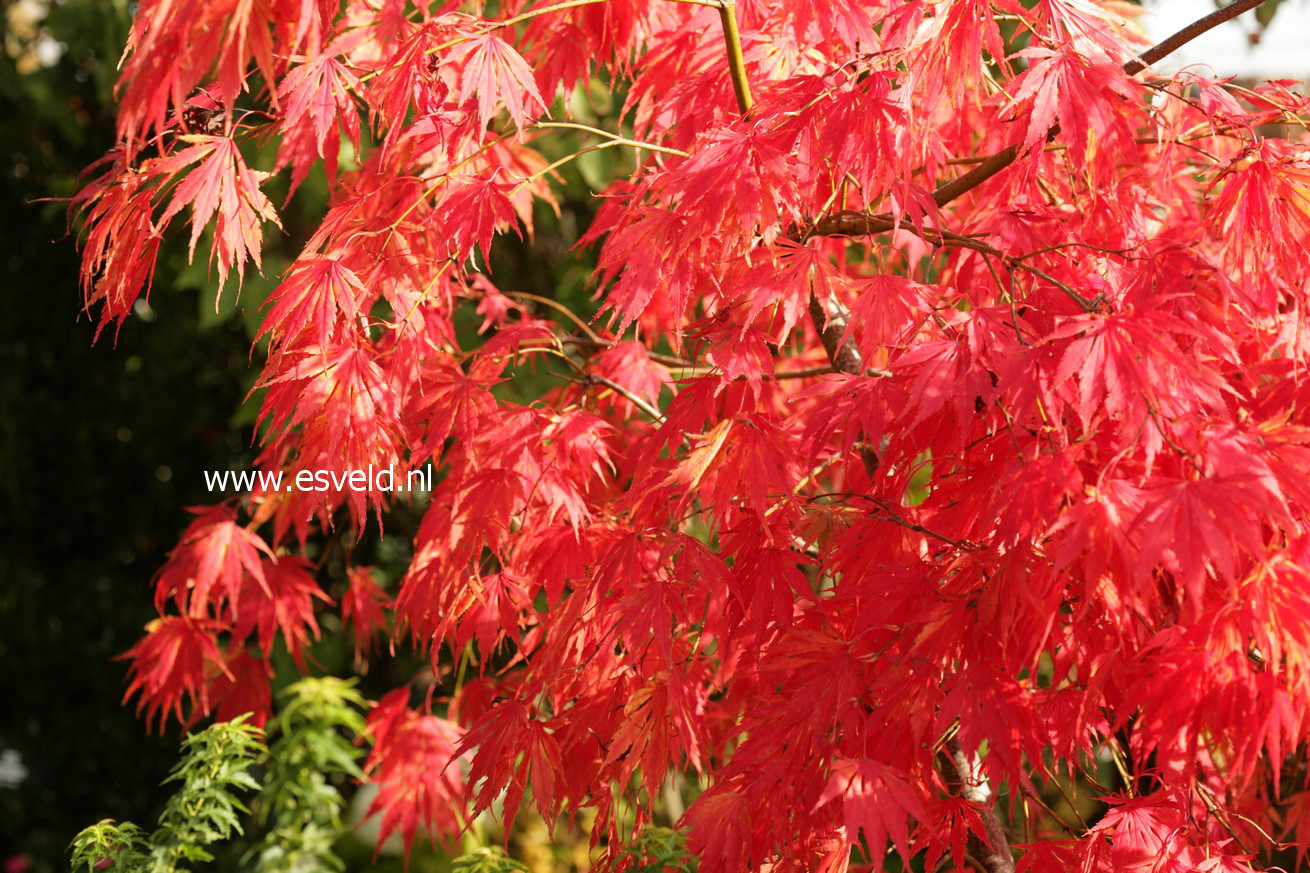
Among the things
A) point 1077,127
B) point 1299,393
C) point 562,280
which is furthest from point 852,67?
point 562,280

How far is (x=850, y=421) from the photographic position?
1233mm

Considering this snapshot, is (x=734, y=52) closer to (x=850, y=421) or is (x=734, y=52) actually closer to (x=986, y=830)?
(x=850, y=421)

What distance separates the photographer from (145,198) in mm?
1345

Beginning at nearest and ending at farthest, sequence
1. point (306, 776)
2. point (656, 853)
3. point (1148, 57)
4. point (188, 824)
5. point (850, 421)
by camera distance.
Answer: point (850, 421) < point (1148, 57) < point (656, 853) < point (188, 824) < point (306, 776)

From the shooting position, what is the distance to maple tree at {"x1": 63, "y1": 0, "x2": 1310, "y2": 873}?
3.50 ft

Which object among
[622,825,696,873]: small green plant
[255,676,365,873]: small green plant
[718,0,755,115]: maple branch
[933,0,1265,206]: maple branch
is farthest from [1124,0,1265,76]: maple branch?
[255,676,365,873]: small green plant

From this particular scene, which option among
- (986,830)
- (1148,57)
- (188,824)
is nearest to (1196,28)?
(1148,57)

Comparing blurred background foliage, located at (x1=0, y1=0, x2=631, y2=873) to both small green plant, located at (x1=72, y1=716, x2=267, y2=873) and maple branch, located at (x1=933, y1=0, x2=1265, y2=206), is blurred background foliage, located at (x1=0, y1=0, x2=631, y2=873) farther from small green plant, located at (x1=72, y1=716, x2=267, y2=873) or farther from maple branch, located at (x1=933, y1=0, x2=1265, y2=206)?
maple branch, located at (x1=933, y1=0, x2=1265, y2=206)

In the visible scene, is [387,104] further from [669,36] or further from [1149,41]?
[1149,41]

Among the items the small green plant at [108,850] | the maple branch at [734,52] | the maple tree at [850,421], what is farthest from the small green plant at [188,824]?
the maple branch at [734,52]

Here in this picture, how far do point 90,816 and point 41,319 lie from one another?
1927mm

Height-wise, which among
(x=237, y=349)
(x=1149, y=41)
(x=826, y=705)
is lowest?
(x=237, y=349)

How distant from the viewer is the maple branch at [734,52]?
1.43 meters

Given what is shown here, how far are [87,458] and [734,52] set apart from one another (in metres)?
3.74
